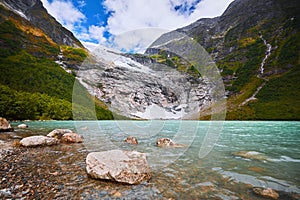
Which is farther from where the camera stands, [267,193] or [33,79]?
[33,79]

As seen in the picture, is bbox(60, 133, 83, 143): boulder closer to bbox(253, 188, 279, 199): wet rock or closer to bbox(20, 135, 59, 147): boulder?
bbox(20, 135, 59, 147): boulder

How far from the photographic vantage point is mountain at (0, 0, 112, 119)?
6596cm

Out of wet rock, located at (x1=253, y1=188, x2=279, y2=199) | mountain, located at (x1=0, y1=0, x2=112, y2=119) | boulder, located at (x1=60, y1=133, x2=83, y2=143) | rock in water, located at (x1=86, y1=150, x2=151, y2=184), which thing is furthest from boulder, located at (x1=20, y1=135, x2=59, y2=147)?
mountain, located at (x1=0, y1=0, x2=112, y2=119)

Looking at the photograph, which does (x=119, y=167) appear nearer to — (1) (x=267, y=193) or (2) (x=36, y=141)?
(1) (x=267, y=193)

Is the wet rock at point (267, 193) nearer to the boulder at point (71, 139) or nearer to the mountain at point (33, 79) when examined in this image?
the boulder at point (71, 139)

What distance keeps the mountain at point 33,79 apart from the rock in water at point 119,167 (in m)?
64.2

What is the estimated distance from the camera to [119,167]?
286 inches


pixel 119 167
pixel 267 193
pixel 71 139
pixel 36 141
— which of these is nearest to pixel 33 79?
pixel 71 139

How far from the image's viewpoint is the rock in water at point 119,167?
709 cm

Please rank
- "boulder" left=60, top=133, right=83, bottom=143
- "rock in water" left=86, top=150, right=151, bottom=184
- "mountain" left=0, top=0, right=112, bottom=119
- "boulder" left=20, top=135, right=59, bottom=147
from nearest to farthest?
"rock in water" left=86, top=150, right=151, bottom=184 < "boulder" left=20, top=135, right=59, bottom=147 < "boulder" left=60, top=133, right=83, bottom=143 < "mountain" left=0, top=0, right=112, bottom=119

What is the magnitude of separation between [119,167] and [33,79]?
127 metres

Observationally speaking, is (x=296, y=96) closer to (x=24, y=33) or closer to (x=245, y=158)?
(x=245, y=158)

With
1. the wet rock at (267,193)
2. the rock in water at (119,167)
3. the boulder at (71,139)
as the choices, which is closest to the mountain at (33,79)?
the boulder at (71,139)

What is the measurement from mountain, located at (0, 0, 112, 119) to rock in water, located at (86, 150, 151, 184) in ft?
211
